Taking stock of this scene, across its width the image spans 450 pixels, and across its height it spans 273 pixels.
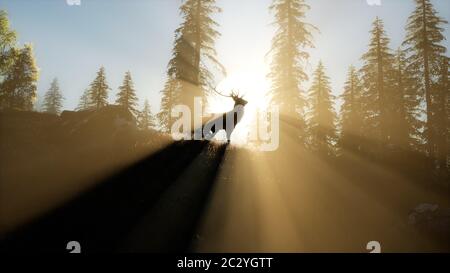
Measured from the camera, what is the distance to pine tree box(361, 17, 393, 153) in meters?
28.7

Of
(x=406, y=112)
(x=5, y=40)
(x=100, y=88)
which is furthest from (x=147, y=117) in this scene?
(x=406, y=112)

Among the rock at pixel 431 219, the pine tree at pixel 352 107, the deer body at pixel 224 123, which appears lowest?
the rock at pixel 431 219

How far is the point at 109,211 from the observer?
1124 cm

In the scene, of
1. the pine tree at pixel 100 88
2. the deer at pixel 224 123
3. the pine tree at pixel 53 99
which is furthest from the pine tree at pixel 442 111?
the pine tree at pixel 53 99

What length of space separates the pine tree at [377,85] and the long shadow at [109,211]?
67.6 feet

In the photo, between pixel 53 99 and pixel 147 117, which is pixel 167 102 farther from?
pixel 53 99

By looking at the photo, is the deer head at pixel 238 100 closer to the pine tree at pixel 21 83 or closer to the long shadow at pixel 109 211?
the long shadow at pixel 109 211

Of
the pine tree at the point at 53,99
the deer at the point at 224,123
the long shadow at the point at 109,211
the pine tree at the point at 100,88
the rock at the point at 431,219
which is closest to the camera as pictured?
the long shadow at the point at 109,211

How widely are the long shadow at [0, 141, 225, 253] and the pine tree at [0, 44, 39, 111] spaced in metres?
25.3

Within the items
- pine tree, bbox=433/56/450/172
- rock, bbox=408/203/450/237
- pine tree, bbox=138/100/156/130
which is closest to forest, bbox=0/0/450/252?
rock, bbox=408/203/450/237

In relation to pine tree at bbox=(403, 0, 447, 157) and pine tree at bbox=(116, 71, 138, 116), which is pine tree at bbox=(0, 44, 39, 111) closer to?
pine tree at bbox=(116, 71, 138, 116)

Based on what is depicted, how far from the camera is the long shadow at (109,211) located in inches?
389
